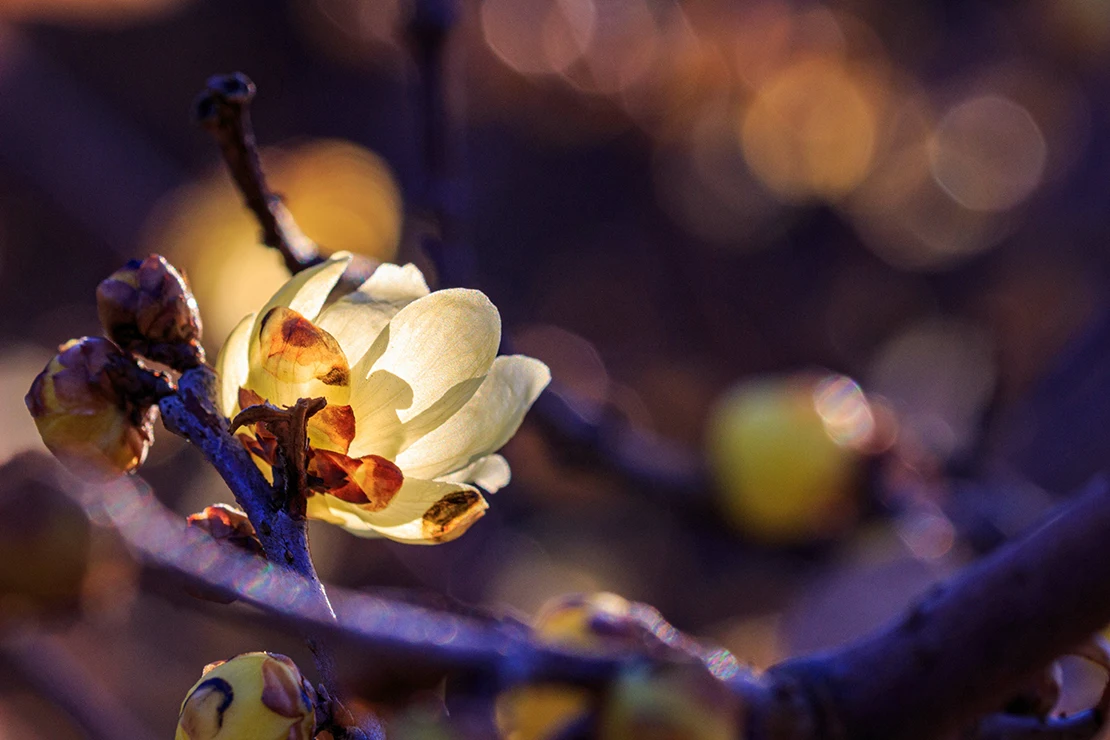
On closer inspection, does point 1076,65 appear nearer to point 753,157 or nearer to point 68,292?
point 753,157

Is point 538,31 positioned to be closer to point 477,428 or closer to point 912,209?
point 912,209

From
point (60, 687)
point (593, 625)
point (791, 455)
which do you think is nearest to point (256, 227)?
point (60, 687)

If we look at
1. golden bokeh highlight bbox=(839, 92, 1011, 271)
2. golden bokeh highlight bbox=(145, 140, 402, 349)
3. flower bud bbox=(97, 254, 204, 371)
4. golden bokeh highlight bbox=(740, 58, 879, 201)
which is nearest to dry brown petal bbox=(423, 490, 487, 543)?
flower bud bbox=(97, 254, 204, 371)

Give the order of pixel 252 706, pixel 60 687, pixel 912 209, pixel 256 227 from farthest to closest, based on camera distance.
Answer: pixel 912 209 < pixel 256 227 < pixel 60 687 < pixel 252 706

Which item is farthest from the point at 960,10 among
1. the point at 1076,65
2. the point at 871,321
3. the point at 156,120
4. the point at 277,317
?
the point at 277,317

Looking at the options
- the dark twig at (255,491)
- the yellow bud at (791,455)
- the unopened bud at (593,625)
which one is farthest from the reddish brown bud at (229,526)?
the yellow bud at (791,455)

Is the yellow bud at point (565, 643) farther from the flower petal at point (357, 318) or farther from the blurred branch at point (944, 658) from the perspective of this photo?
the flower petal at point (357, 318)

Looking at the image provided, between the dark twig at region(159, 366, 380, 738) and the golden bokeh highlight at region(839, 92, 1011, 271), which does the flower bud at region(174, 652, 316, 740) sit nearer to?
the dark twig at region(159, 366, 380, 738)
